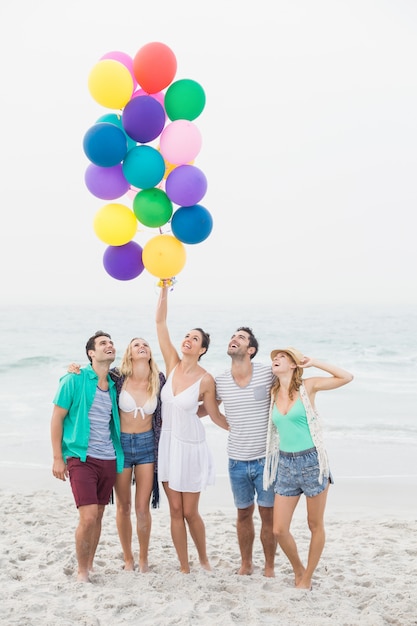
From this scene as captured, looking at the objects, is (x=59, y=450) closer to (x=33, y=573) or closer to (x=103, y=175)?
(x=33, y=573)

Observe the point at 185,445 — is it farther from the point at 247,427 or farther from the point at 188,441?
the point at 247,427

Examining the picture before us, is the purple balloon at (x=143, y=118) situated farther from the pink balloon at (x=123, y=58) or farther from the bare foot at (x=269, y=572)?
the bare foot at (x=269, y=572)

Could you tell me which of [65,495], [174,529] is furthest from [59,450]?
[65,495]

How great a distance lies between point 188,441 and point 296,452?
0.76 meters

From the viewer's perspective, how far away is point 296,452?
408cm

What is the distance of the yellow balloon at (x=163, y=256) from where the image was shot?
4.51 metres

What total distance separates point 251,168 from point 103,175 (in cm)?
3104

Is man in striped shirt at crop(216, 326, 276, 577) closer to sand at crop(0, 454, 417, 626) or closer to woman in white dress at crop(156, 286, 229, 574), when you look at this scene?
woman in white dress at crop(156, 286, 229, 574)

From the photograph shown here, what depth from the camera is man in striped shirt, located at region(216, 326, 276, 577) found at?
4.33m

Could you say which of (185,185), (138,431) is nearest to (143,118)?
(185,185)

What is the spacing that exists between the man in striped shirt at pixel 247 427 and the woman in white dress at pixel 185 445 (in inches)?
6.1

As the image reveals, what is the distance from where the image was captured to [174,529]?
4.41 metres

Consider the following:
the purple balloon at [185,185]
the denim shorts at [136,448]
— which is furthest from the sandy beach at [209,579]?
the purple balloon at [185,185]

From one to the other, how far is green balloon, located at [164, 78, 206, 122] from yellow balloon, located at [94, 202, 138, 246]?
2.63 ft
